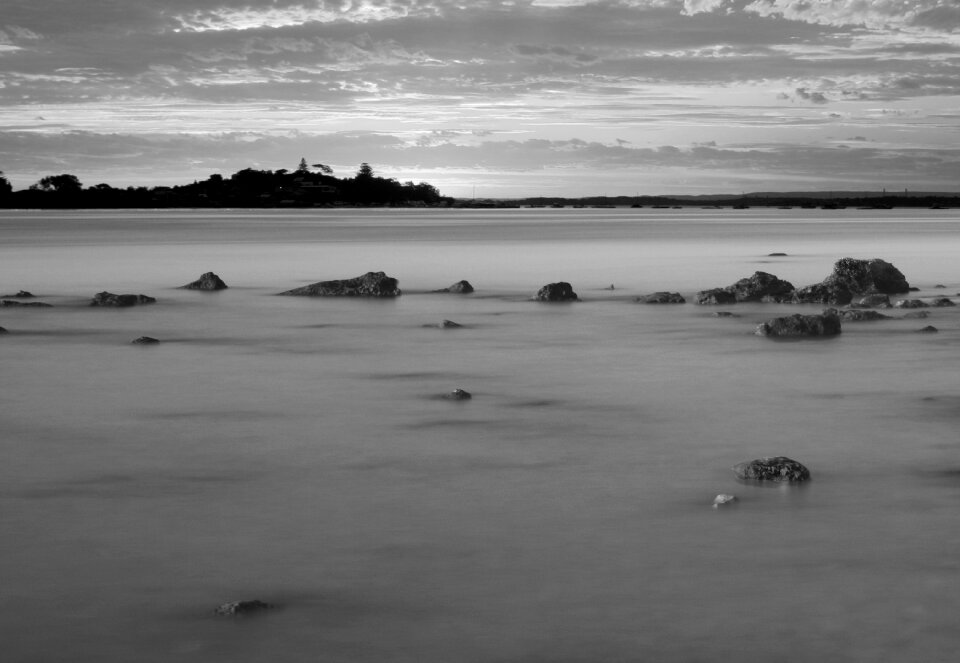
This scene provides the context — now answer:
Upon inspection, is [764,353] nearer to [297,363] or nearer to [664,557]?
[297,363]

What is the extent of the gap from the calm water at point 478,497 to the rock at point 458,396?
172 mm

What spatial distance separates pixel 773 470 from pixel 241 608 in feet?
14.1

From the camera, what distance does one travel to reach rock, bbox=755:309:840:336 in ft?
59.3

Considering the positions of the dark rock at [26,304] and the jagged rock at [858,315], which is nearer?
the jagged rock at [858,315]

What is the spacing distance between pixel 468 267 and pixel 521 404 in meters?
32.1

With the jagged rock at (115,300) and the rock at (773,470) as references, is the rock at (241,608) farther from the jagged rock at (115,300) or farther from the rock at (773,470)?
the jagged rock at (115,300)

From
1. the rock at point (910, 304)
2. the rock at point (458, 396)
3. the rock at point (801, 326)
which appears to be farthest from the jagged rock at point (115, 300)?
the rock at point (910, 304)

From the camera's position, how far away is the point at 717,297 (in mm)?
25031

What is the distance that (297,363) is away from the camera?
16.1 metres

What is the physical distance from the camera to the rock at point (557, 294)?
86.3 feet

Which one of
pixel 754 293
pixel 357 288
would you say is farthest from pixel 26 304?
pixel 754 293

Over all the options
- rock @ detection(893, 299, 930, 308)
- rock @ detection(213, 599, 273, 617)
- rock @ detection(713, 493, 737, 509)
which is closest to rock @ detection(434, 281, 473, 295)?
rock @ detection(893, 299, 930, 308)

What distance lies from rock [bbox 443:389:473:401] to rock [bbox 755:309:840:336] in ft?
21.9

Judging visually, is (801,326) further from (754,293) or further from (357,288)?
(357,288)
